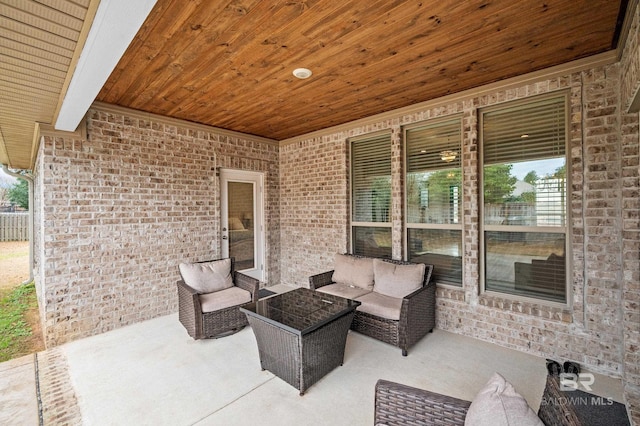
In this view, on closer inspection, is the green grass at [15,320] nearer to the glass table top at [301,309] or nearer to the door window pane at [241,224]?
the door window pane at [241,224]

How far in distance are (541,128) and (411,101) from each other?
154 centimetres

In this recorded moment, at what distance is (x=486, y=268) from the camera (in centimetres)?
352

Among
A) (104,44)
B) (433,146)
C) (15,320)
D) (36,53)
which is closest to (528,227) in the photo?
(433,146)

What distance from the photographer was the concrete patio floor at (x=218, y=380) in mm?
2207

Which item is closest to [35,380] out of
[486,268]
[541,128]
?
[486,268]

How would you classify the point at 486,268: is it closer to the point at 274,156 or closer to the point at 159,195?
the point at 274,156

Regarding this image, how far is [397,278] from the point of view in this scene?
144 inches

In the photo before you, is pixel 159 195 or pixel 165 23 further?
pixel 159 195

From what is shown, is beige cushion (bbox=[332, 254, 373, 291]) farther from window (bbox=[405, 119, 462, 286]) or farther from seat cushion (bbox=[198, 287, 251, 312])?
seat cushion (bbox=[198, 287, 251, 312])

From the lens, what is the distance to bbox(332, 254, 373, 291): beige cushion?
4.01 metres

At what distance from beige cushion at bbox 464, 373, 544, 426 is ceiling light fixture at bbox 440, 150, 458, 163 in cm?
307

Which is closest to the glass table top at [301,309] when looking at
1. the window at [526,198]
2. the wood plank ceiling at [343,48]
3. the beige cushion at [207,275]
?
the beige cushion at [207,275]

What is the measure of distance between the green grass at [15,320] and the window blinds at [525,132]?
20.1ft

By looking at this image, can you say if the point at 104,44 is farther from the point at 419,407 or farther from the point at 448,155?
the point at 448,155
